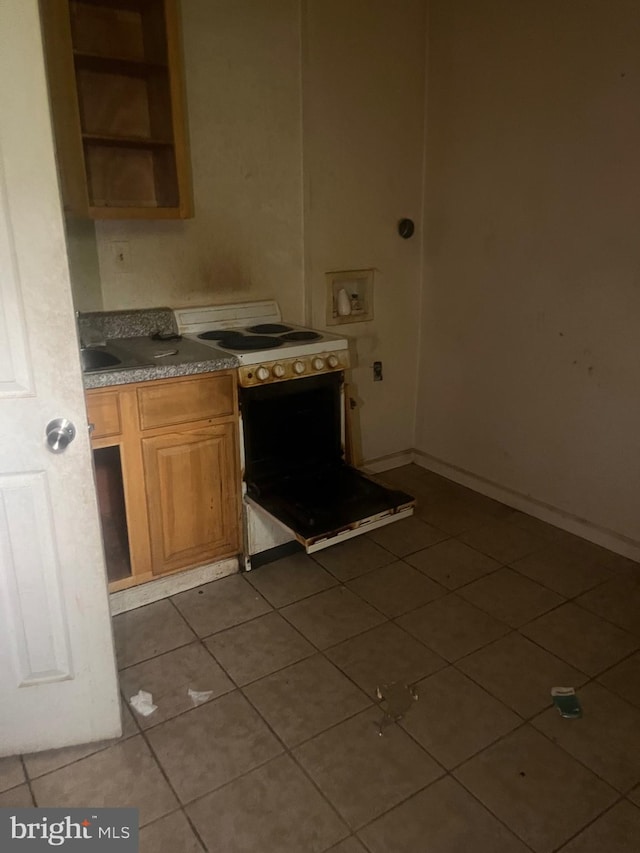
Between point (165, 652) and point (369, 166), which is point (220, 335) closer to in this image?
point (369, 166)

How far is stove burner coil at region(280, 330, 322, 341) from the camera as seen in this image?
270 cm

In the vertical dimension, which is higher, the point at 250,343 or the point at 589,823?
the point at 250,343

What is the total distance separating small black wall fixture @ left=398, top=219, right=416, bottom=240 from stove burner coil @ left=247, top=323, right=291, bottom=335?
35.4 inches

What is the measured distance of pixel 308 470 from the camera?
2715 millimetres

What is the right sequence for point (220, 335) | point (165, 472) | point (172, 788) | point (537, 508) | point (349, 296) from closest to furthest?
point (172, 788)
point (165, 472)
point (220, 335)
point (537, 508)
point (349, 296)

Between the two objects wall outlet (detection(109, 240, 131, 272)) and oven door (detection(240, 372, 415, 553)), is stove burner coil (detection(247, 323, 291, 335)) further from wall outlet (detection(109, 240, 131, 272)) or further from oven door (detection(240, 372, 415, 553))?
Result: wall outlet (detection(109, 240, 131, 272))

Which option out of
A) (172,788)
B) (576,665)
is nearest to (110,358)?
(172,788)

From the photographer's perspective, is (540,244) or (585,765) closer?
(585,765)

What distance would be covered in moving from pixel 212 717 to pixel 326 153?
249 centimetres

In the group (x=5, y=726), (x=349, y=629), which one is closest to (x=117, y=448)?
(x=5, y=726)

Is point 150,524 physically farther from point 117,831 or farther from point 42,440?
point 117,831

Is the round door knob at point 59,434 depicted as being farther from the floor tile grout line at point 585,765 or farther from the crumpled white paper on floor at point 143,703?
the floor tile grout line at point 585,765

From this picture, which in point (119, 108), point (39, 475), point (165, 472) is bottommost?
point (165, 472)

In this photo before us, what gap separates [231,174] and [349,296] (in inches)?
33.3
